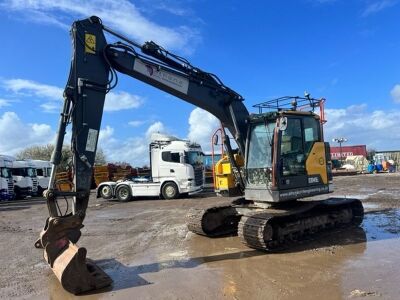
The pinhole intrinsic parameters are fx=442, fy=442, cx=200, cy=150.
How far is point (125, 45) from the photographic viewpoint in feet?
29.7

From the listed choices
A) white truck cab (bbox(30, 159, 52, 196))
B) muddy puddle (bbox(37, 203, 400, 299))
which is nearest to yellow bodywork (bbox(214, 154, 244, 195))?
muddy puddle (bbox(37, 203, 400, 299))

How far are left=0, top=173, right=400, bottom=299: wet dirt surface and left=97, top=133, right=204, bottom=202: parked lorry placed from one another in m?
10.5

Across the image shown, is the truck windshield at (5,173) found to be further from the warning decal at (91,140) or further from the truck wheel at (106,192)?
the warning decal at (91,140)

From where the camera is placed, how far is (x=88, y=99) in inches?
329

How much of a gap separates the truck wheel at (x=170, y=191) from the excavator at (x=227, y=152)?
40.6 ft

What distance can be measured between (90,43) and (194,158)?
54.2 ft

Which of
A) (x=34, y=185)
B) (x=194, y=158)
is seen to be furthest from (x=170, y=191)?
(x=34, y=185)

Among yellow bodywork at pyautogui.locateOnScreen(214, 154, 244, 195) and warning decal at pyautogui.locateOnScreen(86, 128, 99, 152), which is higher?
warning decal at pyautogui.locateOnScreen(86, 128, 99, 152)

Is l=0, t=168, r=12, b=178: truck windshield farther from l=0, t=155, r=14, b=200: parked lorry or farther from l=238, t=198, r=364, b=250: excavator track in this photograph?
l=238, t=198, r=364, b=250: excavator track

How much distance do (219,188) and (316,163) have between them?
8.69ft

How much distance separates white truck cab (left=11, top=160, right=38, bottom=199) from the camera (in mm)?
33969

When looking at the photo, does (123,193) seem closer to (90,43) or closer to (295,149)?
(295,149)

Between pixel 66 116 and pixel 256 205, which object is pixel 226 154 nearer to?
pixel 256 205

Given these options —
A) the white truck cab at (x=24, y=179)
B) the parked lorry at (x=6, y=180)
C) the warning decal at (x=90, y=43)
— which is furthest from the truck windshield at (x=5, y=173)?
the warning decal at (x=90, y=43)
